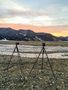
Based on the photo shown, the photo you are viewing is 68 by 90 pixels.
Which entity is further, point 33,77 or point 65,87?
point 33,77

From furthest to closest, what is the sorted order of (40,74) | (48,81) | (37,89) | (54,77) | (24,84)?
(40,74) → (54,77) → (48,81) → (24,84) → (37,89)

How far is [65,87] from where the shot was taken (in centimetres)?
1719

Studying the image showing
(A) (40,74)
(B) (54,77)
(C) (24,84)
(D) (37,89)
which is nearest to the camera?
(D) (37,89)

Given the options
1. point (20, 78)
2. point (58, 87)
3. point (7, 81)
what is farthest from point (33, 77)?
point (58, 87)

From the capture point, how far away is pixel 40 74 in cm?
2256

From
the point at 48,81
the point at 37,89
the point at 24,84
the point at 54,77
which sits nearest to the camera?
the point at 37,89

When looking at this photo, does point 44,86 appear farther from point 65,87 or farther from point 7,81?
point 7,81

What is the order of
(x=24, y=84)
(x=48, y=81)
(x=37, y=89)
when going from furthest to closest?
(x=48, y=81) → (x=24, y=84) → (x=37, y=89)

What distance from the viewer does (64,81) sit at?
19.2m

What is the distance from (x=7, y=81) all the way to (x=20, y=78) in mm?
1467

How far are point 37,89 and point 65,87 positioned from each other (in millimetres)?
1959

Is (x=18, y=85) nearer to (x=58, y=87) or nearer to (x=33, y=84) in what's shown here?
(x=33, y=84)

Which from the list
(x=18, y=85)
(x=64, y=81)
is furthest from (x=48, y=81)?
(x=18, y=85)

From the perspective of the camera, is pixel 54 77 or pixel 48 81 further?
pixel 54 77
